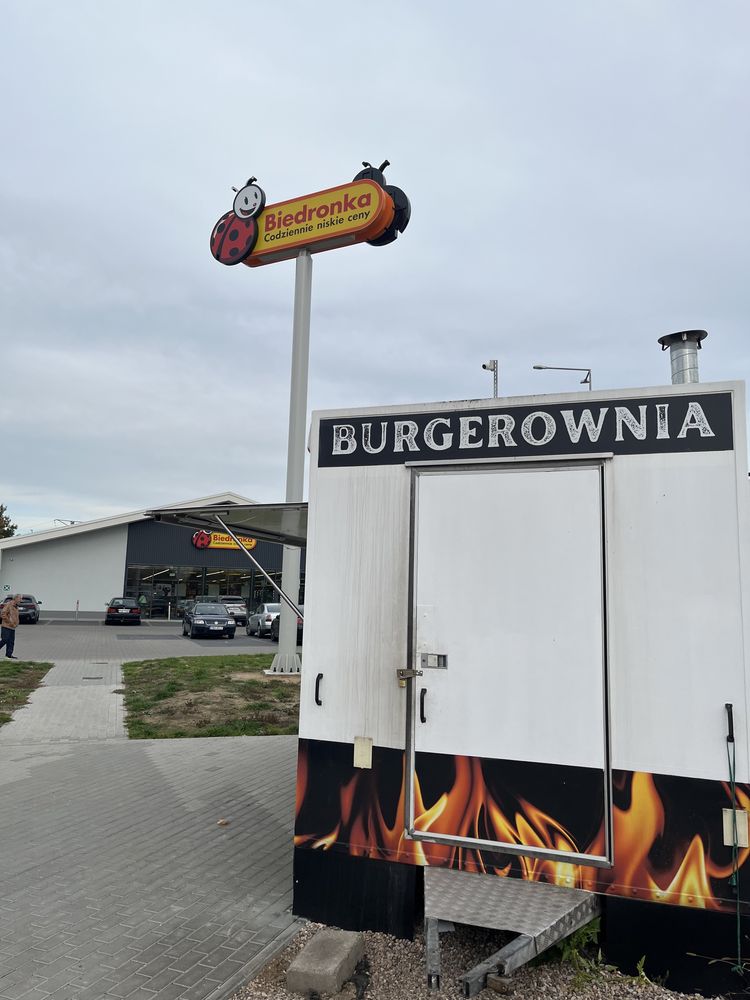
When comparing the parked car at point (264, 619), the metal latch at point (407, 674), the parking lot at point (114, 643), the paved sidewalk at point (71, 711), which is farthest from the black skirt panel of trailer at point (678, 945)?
the parked car at point (264, 619)

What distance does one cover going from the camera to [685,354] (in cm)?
431

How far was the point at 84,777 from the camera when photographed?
7441mm

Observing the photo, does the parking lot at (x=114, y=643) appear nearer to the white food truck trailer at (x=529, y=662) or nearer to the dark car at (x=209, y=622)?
the dark car at (x=209, y=622)

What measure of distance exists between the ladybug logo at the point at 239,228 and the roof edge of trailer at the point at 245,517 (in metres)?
14.2

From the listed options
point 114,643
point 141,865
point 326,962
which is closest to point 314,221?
point 114,643

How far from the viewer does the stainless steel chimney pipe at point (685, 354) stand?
4.27 meters

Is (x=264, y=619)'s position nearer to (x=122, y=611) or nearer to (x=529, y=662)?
(x=122, y=611)

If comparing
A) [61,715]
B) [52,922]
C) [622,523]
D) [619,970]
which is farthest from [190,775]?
[622,523]

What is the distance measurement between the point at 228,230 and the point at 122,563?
2389 cm

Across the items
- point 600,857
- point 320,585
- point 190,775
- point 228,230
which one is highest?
point 228,230

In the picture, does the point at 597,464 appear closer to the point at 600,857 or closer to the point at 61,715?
the point at 600,857

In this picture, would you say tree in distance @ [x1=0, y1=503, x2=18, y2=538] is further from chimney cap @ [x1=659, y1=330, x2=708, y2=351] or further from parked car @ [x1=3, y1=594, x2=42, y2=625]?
chimney cap @ [x1=659, y1=330, x2=708, y2=351]

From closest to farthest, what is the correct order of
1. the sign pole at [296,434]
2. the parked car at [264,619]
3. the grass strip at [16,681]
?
the grass strip at [16,681] < the sign pole at [296,434] < the parked car at [264,619]

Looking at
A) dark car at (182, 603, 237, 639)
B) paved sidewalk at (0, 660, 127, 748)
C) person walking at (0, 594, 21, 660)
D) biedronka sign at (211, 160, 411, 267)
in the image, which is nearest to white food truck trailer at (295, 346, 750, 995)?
paved sidewalk at (0, 660, 127, 748)
